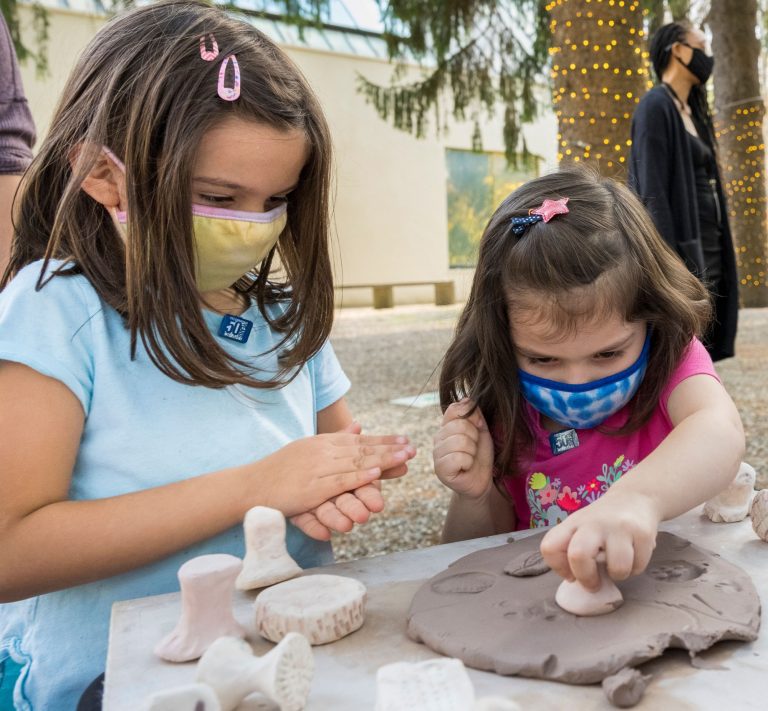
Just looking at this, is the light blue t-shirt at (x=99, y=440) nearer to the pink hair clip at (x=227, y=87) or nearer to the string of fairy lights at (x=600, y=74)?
the pink hair clip at (x=227, y=87)

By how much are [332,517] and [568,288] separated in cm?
60

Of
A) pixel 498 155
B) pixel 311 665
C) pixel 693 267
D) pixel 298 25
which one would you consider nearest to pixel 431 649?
pixel 311 665

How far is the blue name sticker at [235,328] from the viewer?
1.49 metres

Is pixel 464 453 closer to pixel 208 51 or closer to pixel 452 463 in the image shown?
pixel 452 463

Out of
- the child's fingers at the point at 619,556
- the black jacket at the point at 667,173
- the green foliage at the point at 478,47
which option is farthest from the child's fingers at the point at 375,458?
the green foliage at the point at 478,47

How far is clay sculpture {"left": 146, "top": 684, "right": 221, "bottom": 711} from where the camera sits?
2.37ft

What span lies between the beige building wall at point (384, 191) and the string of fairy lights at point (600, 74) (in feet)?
30.1

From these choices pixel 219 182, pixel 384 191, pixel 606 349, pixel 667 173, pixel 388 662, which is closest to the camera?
pixel 388 662

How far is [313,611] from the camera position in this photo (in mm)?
957

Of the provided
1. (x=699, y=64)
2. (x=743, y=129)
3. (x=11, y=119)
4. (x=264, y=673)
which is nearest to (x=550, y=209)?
(x=264, y=673)

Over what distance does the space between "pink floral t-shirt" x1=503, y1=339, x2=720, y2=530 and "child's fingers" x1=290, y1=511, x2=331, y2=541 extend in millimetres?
630

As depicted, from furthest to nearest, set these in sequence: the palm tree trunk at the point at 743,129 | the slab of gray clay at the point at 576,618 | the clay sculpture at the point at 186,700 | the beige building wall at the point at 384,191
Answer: the beige building wall at the point at 384,191, the palm tree trunk at the point at 743,129, the slab of gray clay at the point at 576,618, the clay sculpture at the point at 186,700

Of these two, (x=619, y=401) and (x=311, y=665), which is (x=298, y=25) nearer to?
(x=619, y=401)

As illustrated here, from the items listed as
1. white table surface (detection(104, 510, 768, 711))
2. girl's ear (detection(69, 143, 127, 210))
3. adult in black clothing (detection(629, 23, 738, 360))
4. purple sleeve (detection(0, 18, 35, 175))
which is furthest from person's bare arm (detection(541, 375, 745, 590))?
adult in black clothing (detection(629, 23, 738, 360))
